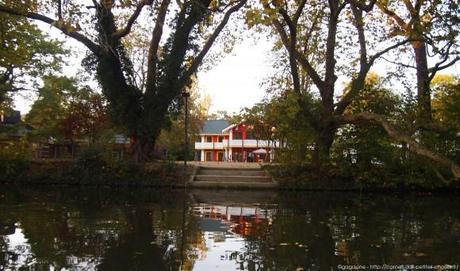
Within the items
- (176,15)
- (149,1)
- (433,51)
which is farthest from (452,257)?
(176,15)

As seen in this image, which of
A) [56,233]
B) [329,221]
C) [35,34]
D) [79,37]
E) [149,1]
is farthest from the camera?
[35,34]

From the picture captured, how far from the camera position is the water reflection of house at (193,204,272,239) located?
8.66 m

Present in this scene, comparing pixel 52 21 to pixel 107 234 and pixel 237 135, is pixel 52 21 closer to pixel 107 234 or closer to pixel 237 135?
pixel 107 234

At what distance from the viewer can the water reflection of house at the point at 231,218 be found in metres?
8.66

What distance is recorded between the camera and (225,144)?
2768 inches

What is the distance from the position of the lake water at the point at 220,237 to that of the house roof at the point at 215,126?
60854mm

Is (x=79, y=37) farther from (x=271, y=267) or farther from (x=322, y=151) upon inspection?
(x=271, y=267)

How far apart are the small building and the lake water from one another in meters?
50.6

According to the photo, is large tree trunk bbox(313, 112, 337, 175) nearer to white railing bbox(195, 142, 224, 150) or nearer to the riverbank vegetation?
the riverbank vegetation

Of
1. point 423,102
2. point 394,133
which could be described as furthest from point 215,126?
point 394,133

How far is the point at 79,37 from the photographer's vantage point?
62.1ft

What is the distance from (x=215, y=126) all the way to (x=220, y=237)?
67.1 meters

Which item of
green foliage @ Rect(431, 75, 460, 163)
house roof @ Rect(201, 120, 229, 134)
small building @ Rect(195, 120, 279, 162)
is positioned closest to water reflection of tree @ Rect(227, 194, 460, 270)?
green foliage @ Rect(431, 75, 460, 163)

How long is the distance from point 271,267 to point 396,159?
49.7ft
